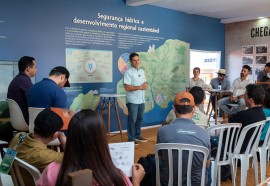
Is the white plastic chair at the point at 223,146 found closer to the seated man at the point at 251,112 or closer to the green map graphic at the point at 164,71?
the seated man at the point at 251,112

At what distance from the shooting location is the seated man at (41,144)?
156 cm

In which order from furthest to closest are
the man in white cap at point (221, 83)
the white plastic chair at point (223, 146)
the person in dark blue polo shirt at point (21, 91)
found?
the man in white cap at point (221, 83) → the person in dark blue polo shirt at point (21, 91) → the white plastic chair at point (223, 146)

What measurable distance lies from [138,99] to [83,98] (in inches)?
43.3

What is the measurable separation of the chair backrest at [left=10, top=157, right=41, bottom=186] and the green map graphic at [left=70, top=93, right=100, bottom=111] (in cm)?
368

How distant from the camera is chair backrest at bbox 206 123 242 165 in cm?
254

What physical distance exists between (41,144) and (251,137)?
196 centimetres

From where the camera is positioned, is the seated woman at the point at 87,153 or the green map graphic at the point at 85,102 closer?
the seated woman at the point at 87,153

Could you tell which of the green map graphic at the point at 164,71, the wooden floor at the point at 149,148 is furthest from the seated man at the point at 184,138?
the green map graphic at the point at 164,71

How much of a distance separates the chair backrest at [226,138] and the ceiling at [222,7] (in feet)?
11.3

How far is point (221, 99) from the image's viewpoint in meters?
6.23

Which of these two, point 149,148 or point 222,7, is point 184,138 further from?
point 222,7

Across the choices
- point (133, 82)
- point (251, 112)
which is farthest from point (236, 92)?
point (251, 112)

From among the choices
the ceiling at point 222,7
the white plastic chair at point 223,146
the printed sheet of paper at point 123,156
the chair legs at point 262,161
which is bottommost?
the chair legs at point 262,161

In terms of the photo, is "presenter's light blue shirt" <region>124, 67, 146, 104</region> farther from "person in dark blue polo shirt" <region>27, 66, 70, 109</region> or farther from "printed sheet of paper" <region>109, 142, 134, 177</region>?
"printed sheet of paper" <region>109, 142, 134, 177</region>
